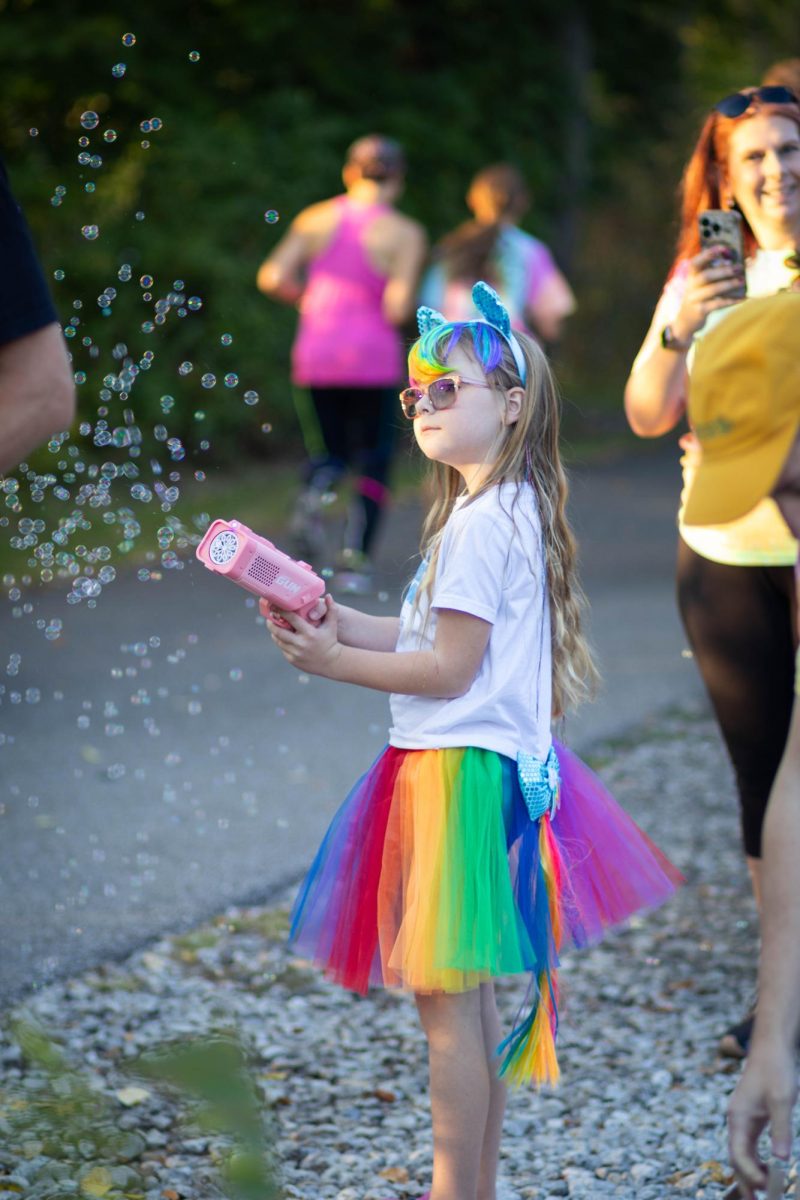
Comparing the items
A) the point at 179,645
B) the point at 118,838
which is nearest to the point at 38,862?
the point at 118,838

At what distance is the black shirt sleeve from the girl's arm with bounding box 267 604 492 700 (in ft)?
2.00

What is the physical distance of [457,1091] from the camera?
8.74ft


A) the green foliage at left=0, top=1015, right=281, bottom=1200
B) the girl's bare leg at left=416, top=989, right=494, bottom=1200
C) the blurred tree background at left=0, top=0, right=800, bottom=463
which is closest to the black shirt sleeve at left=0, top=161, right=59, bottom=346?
the green foliage at left=0, top=1015, right=281, bottom=1200

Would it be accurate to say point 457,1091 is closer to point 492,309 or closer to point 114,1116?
point 114,1116

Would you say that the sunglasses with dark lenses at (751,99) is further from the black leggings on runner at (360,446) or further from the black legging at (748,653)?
the black leggings on runner at (360,446)

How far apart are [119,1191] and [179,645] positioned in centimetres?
483

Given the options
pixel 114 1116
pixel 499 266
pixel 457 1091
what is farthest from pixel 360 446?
pixel 457 1091

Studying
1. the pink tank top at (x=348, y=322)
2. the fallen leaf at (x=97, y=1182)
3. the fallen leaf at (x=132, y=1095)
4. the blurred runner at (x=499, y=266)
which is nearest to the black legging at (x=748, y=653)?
the fallen leaf at (x=132, y=1095)

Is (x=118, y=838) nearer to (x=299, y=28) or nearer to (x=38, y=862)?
(x=38, y=862)

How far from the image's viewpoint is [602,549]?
434 inches

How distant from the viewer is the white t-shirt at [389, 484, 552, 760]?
8.77 ft

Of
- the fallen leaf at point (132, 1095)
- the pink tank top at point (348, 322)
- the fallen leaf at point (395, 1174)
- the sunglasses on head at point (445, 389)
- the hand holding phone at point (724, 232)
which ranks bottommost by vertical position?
the fallen leaf at point (395, 1174)

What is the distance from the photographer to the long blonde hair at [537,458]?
2771 mm

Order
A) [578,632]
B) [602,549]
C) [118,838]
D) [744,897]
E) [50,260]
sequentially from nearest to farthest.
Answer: [578,632], [744,897], [118,838], [602,549], [50,260]
